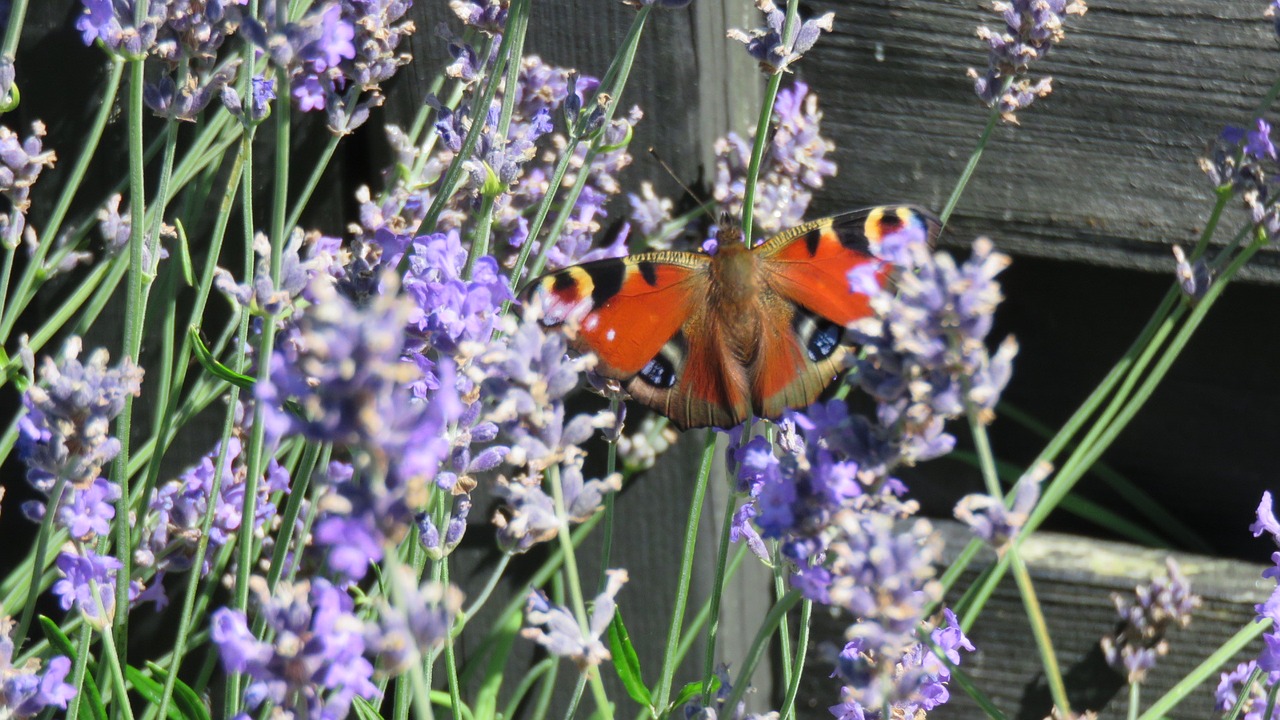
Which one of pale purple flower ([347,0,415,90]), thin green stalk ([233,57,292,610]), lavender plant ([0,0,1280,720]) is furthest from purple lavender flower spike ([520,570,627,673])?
pale purple flower ([347,0,415,90])

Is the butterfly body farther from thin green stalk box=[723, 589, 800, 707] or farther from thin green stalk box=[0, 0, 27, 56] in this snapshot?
thin green stalk box=[0, 0, 27, 56]

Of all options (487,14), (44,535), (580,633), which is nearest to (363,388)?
(580,633)

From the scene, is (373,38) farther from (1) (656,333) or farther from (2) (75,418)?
(2) (75,418)

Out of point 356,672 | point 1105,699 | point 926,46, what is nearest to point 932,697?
point 356,672

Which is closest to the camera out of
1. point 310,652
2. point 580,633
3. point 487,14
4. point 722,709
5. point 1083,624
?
point 310,652

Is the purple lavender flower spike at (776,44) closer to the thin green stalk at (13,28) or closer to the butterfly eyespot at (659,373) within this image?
the butterfly eyespot at (659,373)

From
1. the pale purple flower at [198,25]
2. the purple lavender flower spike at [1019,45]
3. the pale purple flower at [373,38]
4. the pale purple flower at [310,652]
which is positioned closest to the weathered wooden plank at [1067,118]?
the purple lavender flower spike at [1019,45]

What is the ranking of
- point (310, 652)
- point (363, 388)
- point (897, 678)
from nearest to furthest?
point (363, 388) → point (310, 652) → point (897, 678)
